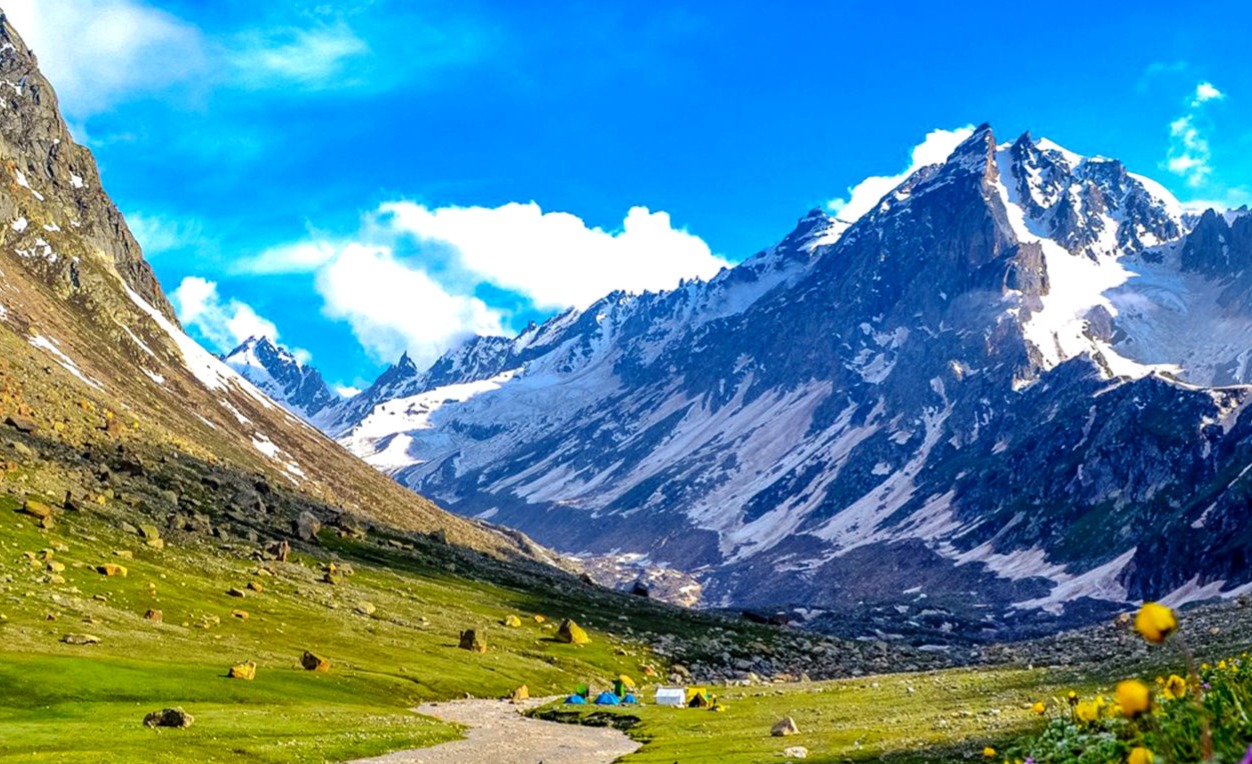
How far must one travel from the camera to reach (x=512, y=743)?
63875 mm

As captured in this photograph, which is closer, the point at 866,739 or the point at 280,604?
the point at 866,739

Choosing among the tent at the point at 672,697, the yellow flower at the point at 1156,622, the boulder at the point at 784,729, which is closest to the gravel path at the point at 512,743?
the boulder at the point at 784,729

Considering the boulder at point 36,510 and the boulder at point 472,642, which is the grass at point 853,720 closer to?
the boulder at point 472,642

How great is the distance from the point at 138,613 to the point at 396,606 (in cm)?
4899

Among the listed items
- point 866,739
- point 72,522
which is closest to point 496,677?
point 72,522

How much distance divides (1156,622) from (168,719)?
2307 inches

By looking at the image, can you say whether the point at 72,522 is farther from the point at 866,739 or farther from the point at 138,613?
the point at 866,739

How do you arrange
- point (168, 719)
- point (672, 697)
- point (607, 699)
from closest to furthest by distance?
point (168, 719), point (672, 697), point (607, 699)

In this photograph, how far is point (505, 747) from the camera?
61.5 meters

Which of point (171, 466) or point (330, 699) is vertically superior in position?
point (171, 466)

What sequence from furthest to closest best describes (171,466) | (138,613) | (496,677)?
(171,466)
(496,677)
(138,613)

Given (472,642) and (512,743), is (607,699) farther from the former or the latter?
(472,642)

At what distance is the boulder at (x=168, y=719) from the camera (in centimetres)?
5459

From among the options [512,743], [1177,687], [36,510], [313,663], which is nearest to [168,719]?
[512,743]
